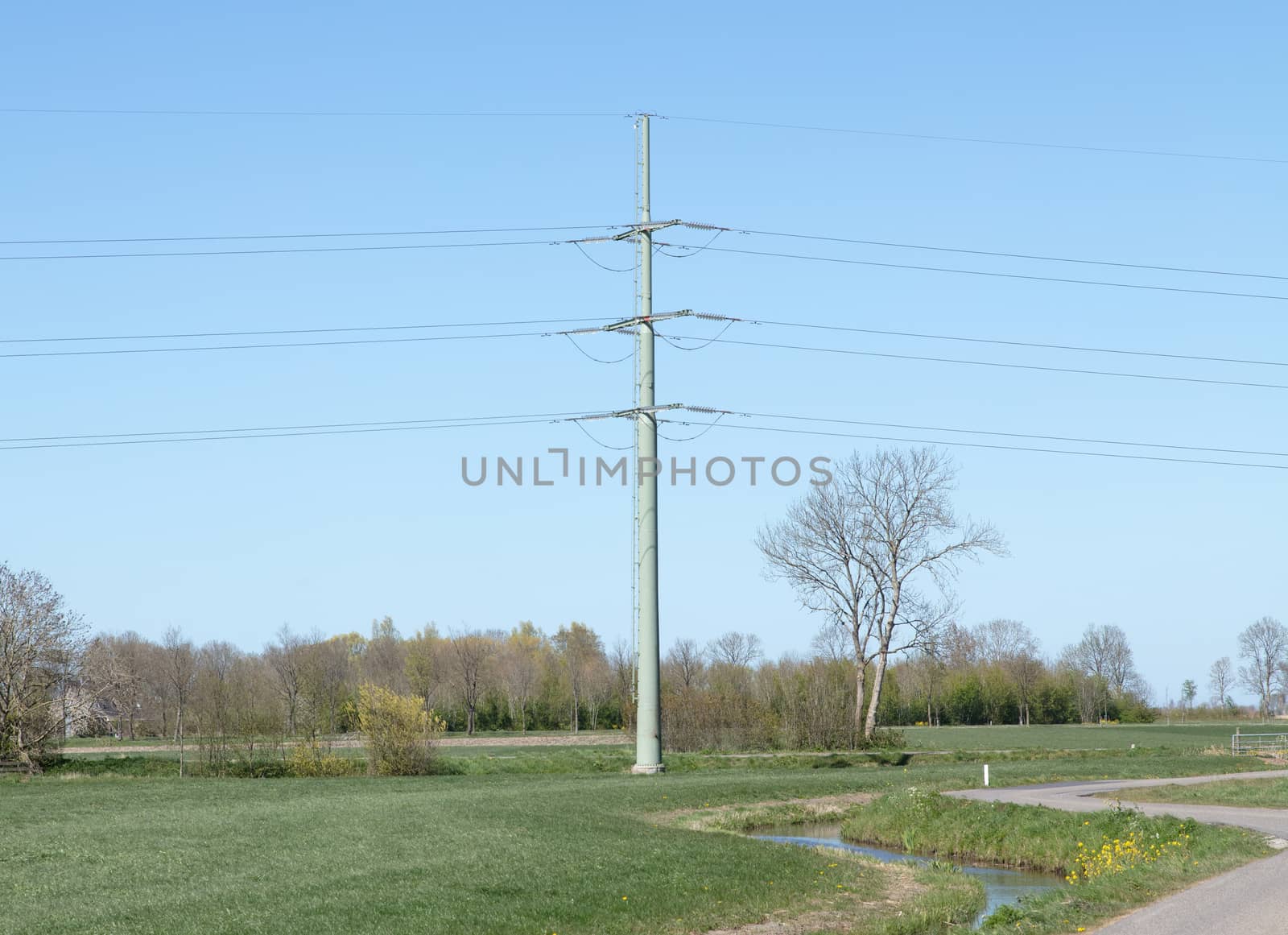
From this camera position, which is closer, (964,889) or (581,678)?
(964,889)

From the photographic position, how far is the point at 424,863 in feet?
64.7

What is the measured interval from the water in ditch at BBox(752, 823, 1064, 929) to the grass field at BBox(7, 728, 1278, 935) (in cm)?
80

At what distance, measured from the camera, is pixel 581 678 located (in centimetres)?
12144

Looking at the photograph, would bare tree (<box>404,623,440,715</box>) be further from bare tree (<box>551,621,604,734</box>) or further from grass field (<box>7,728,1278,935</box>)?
grass field (<box>7,728,1278,935</box>)

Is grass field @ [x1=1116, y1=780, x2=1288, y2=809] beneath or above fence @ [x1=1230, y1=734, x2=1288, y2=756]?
above

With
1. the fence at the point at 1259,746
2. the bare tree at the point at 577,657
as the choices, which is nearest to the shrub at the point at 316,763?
the fence at the point at 1259,746

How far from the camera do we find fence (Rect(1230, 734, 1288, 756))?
5262 cm

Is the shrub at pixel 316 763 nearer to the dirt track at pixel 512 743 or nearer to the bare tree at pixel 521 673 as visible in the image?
the dirt track at pixel 512 743

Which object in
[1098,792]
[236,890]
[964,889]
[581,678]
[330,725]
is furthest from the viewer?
[581,678]

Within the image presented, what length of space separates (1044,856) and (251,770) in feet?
90.8

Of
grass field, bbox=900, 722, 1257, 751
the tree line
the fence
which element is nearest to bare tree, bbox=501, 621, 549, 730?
the tree line

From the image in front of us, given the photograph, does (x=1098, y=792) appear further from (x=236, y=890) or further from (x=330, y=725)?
(x=330, y=725)

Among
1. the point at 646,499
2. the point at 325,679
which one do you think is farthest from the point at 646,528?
the point at 325,679

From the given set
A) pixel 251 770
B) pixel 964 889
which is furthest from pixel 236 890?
pixel 251 770
